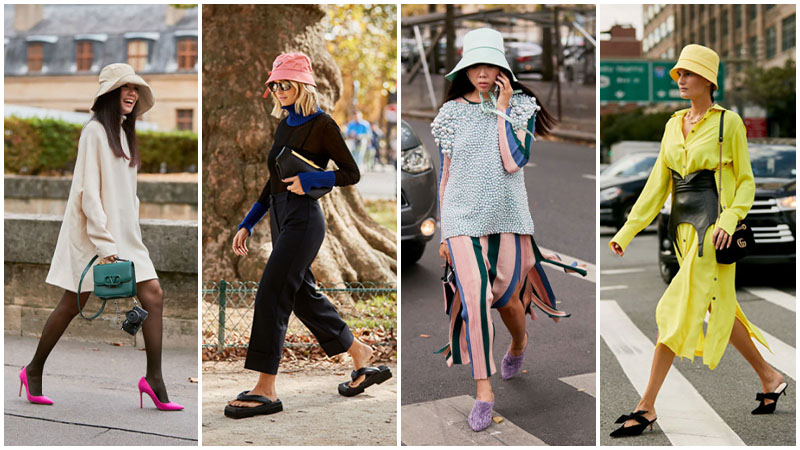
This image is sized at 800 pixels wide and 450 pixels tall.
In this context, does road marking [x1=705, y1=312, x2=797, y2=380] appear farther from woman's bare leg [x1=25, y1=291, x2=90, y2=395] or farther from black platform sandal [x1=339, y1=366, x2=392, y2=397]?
woman's bare leg [x1=25, y1=291, x2=90, y2=395]

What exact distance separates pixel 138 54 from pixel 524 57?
39.5 meters

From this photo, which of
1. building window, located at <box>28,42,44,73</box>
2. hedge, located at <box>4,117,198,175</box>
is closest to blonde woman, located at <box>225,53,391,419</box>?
hedge, located at <box>4,117,198,175</box>

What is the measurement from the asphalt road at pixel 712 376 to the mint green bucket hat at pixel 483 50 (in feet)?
6.50

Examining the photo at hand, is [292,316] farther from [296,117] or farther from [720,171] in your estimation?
[720,171]

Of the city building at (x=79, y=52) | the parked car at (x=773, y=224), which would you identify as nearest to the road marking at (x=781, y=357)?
the parked car at (x=773, y=224)

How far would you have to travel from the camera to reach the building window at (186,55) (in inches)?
1442

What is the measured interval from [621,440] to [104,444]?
254cm

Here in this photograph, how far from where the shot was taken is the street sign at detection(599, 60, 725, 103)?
27.0 metres

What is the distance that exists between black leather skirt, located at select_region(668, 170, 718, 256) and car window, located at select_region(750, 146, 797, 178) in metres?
5.96

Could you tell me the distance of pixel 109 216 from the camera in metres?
4.53

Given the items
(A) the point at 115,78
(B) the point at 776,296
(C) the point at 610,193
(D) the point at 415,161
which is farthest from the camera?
(C) the point at 610,193

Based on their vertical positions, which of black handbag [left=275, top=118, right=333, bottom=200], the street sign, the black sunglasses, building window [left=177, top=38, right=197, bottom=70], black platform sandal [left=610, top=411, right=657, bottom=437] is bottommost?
black platform sandal [left=610, top=411, right=657, bottom=437]

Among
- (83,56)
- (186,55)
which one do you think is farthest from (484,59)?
(83,56)

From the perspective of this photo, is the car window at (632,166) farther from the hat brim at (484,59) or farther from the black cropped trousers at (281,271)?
the black cropped trousers at (281,271)
